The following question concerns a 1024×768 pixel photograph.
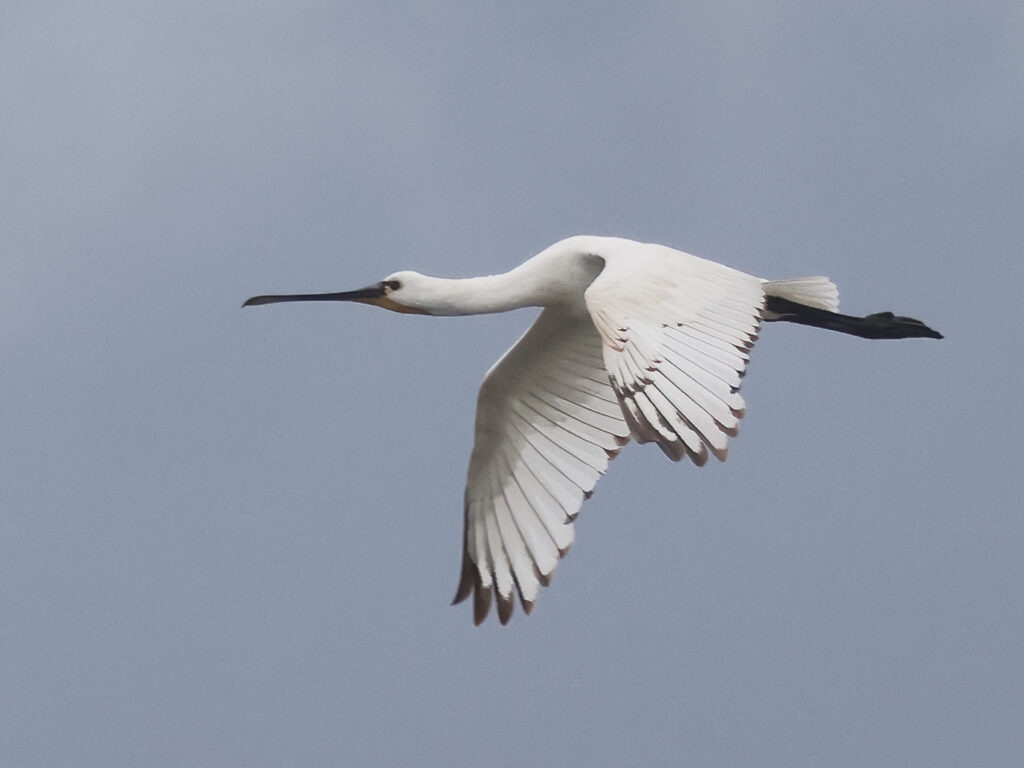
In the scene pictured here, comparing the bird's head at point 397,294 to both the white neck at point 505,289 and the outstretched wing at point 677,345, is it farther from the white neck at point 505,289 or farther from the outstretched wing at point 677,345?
the outstretched wing at point 677,345

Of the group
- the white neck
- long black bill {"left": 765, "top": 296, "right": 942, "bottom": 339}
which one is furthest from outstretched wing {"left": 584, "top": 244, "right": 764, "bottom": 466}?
long black bill {"left": 765, "top": 296, "right": 942, "bottom": 339}

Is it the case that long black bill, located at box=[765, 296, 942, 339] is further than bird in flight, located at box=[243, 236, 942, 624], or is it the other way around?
long black bill, located at box=[765, 296, 942, 339]

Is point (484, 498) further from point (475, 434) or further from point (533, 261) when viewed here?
point (533, 261)

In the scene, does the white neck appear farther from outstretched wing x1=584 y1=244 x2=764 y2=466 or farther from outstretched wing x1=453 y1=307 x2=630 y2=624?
outstretched wing x1=584 y1=244 x2=764 y2=466

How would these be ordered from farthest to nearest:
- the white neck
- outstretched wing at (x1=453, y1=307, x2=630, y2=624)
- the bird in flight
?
1. outstretched wing at (x1=453, y1=307, x2=630, y2=624)
2. the bird in flight
3. the white neck

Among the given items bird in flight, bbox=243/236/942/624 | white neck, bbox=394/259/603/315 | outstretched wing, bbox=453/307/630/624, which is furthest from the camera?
outstretched wing, bbox=453/307/630/624

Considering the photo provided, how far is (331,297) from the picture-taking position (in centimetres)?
1162

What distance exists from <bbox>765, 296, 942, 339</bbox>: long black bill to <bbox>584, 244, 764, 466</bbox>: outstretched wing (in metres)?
1.43

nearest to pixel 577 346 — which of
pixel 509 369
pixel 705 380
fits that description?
pixel 509 369

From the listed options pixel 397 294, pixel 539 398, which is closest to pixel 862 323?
pixel 539 398

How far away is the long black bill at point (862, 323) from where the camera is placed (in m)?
11.3

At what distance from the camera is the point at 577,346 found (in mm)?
11492

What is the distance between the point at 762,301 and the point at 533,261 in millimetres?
1868

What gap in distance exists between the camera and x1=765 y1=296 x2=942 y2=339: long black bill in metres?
11.3
